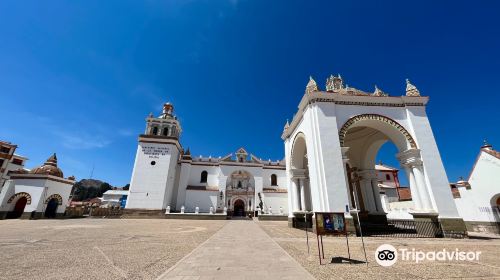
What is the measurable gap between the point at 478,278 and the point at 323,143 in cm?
790

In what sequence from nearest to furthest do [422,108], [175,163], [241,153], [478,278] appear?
[478,278], [422,108], [175,163], [241,153]

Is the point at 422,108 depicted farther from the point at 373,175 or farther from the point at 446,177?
the point at 373,175

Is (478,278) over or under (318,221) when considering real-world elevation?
under

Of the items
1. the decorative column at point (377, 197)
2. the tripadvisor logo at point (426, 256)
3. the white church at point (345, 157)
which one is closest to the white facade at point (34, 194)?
the white church at point (345, 157)

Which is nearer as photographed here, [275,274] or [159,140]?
[275,274]

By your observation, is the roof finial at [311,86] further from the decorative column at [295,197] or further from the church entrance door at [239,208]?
the church entrance door at [239,208]

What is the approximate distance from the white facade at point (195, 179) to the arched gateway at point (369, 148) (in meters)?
19.2

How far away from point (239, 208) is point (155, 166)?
15750 millimetres

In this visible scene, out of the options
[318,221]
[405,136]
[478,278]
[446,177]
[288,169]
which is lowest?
[478,278]

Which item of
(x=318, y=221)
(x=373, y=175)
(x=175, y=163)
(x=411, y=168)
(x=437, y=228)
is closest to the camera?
(x=318, y=221)

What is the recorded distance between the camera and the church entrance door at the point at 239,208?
34.9m

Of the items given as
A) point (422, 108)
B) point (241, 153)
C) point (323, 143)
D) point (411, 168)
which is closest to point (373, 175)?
point (411, 168)

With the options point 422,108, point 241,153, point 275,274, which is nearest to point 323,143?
point 422,108

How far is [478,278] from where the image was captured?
12.9ft
